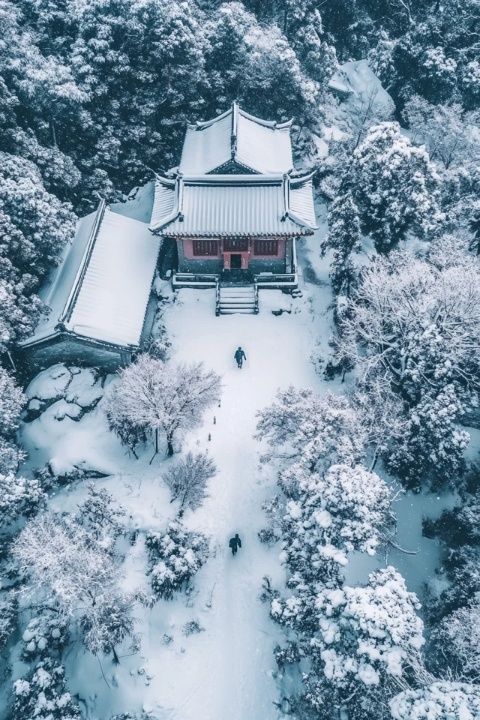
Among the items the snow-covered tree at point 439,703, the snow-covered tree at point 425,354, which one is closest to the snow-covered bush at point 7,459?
the snow-covered tree at point 425,354

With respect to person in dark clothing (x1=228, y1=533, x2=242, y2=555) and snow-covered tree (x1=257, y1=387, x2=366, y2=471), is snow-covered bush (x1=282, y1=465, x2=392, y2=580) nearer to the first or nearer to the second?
snow-covered tree (x1=257, y1=387, x2=366, y2=471)

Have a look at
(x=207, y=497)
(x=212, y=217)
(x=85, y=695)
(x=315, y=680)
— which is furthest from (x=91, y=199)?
(x=315, y=680)

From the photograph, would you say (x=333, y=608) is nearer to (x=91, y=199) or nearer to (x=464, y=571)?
(x=464, y=571)

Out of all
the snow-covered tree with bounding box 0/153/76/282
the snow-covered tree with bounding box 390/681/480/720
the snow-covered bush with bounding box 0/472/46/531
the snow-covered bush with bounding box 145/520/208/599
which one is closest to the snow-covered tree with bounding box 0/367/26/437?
the snow-covered bush with bounding box 0/472/46/531

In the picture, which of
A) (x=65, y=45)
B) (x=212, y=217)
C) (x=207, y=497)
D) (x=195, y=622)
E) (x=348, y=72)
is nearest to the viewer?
(x=195, y=622)

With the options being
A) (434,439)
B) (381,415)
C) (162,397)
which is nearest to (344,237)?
(381,415)

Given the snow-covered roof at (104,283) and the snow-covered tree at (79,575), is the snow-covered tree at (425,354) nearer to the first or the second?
the snow-covered roof at (104,283)

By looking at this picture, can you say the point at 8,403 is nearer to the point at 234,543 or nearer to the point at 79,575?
the point at 79,575
